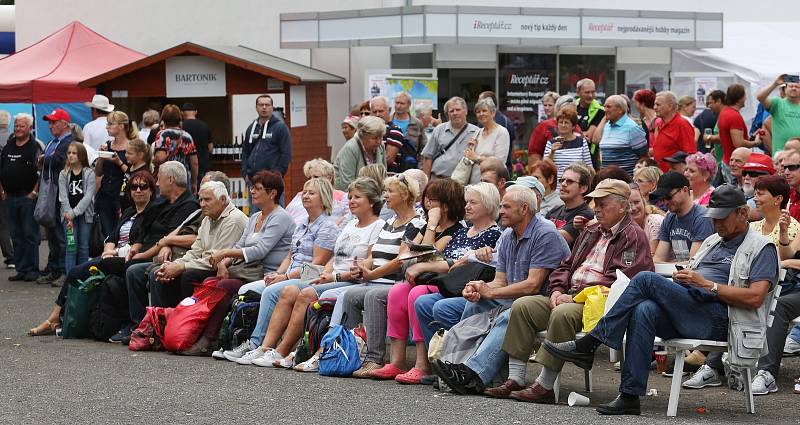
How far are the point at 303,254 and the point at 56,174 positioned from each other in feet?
18.3

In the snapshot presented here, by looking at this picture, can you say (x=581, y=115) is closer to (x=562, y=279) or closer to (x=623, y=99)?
(x=623, y=99)

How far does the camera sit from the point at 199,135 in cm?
1706

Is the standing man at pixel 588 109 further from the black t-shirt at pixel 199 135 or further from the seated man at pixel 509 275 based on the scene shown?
the seated man at pixel 509 275

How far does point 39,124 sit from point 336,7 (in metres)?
7.28

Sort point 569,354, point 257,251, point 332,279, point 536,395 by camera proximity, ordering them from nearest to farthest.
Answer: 1. point 569,354
2. point 536,395
3. point 332,279
4. point 257,251

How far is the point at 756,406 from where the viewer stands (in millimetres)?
8102

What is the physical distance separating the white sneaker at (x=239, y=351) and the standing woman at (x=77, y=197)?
4990 millimetres

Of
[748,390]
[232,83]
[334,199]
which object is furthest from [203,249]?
[232,83]

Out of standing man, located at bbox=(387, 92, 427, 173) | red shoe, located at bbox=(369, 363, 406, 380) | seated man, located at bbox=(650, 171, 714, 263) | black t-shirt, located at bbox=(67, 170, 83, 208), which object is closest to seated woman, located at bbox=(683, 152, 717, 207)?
seated man, located at bbox=(650, 171, 714, 263)

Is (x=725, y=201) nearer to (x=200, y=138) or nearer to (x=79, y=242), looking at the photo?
(x=79, y=242)

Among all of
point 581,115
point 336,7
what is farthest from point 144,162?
point 336,7

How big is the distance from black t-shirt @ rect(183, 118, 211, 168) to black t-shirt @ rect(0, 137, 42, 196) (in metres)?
2.02

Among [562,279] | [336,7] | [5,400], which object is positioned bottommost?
[5,400]

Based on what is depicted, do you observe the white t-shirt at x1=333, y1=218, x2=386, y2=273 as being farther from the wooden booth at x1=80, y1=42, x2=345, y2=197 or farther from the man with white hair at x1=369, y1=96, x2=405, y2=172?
the wooden booth at x1=80, y1=42, x2=345, y2=197
